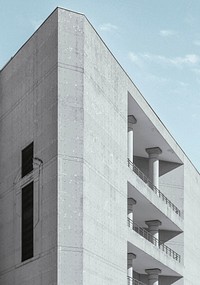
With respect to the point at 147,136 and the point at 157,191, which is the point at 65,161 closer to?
the point at 147,136

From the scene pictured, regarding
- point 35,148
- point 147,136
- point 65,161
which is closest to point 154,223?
point 147,136

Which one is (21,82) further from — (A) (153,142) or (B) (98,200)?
(A) (153,142)

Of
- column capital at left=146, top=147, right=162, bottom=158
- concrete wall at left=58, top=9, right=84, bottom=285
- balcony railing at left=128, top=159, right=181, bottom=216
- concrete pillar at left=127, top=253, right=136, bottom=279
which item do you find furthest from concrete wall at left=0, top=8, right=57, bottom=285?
column capital at left=146, top=147, right=162, bottom=158

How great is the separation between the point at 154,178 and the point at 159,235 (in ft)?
14.2

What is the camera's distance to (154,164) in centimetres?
4394

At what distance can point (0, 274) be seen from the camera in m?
31.5

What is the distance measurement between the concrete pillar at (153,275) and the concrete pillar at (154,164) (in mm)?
5134

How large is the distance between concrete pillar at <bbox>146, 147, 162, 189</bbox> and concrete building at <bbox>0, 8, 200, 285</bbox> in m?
7.33

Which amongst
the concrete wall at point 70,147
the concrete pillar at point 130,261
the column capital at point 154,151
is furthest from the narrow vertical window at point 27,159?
the column capital at point 154,151

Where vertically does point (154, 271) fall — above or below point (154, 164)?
below

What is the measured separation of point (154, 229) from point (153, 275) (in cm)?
279

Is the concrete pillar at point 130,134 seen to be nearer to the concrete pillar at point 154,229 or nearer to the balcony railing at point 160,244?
the concrete pillar at point 154,229

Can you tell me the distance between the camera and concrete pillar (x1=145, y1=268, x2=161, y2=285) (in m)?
42.3

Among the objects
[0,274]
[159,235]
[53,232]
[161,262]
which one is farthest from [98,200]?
[159,235]
